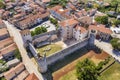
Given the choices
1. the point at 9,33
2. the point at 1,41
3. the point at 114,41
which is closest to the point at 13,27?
the point at 9,33

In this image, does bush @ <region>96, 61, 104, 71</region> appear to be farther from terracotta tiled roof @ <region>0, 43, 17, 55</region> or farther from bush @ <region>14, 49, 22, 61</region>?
terracotta tiled roof @ <region>0, 43, 17, 55</region>

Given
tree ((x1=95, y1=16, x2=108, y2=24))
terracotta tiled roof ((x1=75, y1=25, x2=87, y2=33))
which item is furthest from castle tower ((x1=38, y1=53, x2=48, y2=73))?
tree ((x1=95, y1=16, x2=108, y2=24))

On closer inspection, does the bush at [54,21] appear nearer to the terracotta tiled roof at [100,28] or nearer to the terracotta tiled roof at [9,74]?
the terracotta tiled roof at [100,28]

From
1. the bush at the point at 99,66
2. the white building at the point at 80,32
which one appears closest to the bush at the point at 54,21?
the white building at the point at 80,32

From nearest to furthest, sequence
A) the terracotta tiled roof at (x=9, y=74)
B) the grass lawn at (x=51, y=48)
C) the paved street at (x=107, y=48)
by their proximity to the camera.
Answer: the terracotta tiled roof at (x=9, y=74) < the paved street at (x=107, y=48) < the grass lawn at (x=51, y=48)

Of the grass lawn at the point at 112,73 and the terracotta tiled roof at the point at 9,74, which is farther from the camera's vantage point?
the grass lawn at the point at 112,73

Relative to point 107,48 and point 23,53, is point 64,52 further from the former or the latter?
point 107,48
